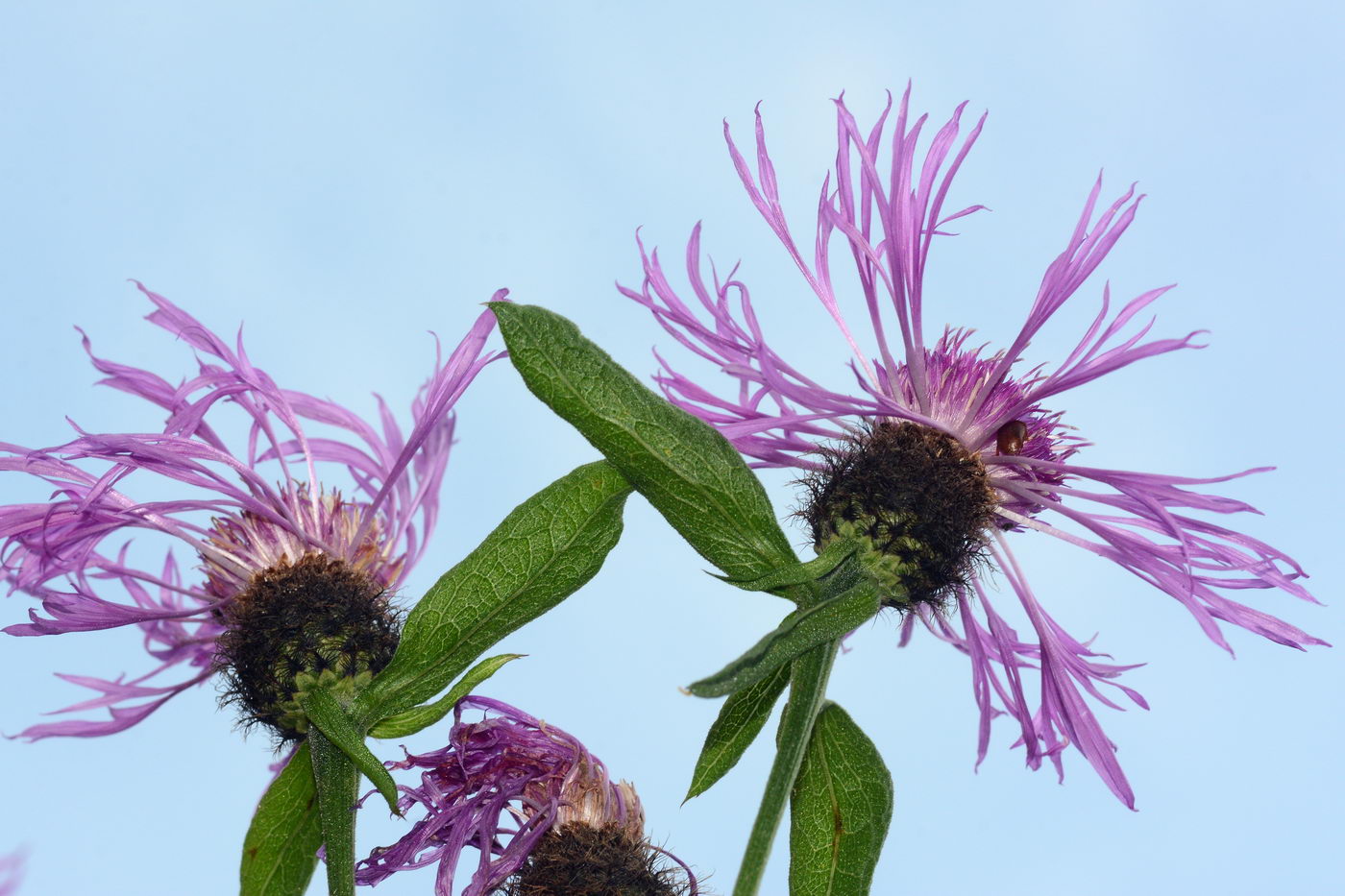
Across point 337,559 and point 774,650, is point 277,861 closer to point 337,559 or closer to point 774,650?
point 337,559

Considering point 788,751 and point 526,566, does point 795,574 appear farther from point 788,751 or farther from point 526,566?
point 526,566

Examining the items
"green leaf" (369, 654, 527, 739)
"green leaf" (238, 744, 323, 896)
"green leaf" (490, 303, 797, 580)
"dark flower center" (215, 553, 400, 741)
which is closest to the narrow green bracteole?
"green leaf" (490, 303, 797, 580)

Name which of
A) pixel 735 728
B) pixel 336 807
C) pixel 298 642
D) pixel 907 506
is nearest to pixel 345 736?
pixel 336 807

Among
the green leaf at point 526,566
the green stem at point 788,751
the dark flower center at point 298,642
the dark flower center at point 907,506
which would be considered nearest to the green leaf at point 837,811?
the green stem at point 788,751

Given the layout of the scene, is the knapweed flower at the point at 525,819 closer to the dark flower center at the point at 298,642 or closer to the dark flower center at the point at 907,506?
the dark flower center at the point at 298,642

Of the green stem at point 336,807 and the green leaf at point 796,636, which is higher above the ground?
the green leaf at point 796,636

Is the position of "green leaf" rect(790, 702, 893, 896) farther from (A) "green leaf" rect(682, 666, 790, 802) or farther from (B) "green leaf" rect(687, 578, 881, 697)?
(B) "green leaf" rect(687, 578, 881, 697)
